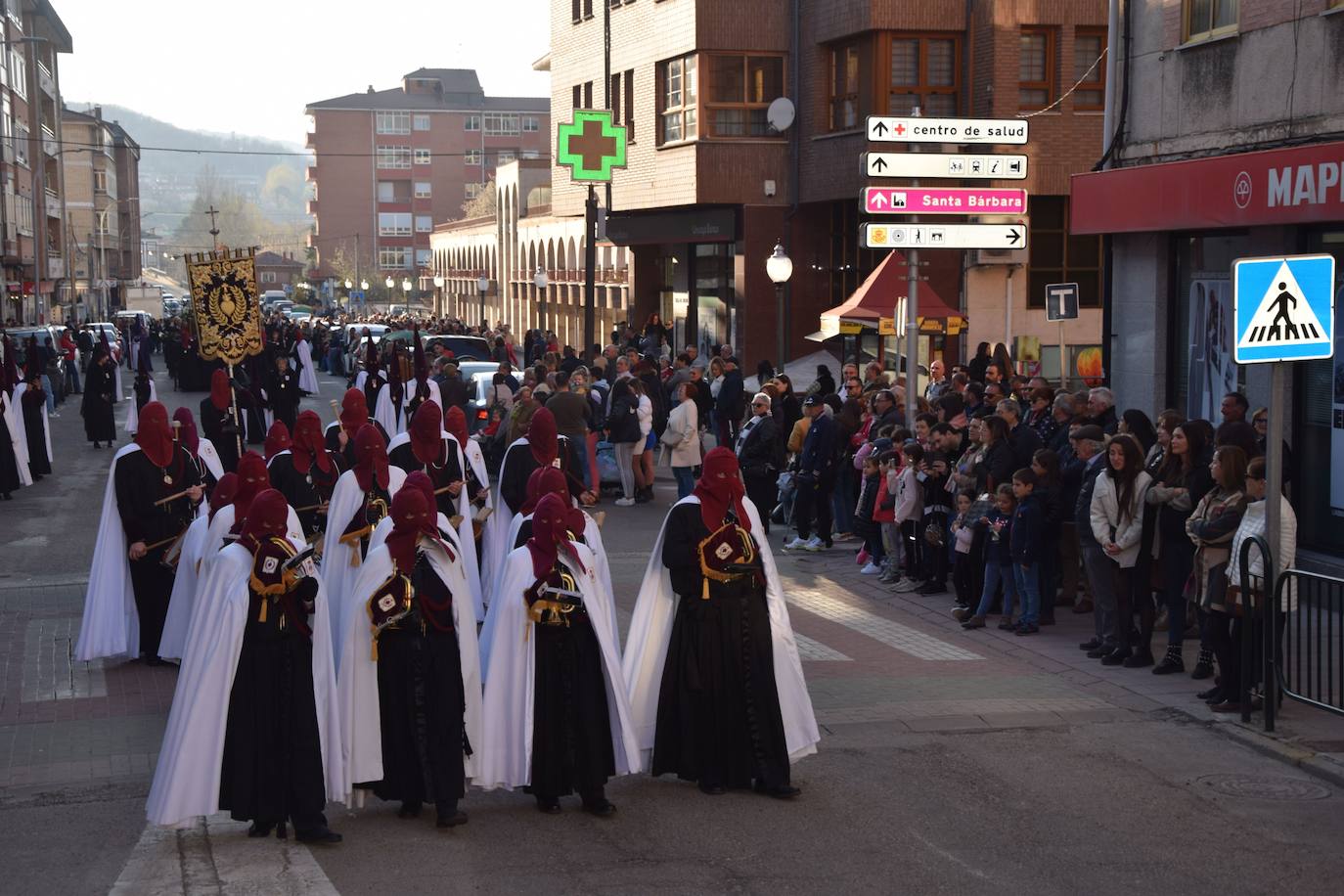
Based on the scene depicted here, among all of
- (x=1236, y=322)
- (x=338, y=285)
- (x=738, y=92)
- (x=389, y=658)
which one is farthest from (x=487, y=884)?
(x=338, y=285)

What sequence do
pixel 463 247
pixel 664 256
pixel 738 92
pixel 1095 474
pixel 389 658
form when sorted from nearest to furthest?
pixel 389 658 < pixel 1095 474 < pixel 738 92 < pixel 664 256 < pixel 463 247

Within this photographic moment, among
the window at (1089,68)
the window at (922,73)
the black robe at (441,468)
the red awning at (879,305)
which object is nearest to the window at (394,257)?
the window at (922,73)

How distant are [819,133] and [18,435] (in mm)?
15247

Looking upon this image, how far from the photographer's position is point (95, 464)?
27.0 m

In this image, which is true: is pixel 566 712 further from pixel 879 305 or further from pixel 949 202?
pixel 879 305

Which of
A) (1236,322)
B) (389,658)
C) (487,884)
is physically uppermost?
(1236,322)

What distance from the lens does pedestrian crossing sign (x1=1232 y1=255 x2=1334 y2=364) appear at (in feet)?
31.2

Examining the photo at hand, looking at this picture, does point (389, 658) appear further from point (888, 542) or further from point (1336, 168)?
point (1336, 168)

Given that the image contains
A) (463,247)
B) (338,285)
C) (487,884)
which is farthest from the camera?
(338,285)

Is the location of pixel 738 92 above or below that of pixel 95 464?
above

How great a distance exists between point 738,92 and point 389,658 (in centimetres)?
2533

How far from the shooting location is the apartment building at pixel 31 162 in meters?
64.5

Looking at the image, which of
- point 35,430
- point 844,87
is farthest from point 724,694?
point 844,87

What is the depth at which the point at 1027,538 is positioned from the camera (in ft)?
41.0
